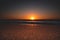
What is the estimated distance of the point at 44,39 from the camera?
2.13 ft

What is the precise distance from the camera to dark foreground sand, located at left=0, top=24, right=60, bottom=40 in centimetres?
66

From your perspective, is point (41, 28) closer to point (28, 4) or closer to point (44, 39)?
point (44, 39)

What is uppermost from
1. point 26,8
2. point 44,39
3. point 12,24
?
point 26,8

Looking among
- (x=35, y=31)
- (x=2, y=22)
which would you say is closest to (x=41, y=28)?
(x=35, y=31)

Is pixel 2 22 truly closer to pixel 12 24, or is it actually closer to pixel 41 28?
pixel 12 24

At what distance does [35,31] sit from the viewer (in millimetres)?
692

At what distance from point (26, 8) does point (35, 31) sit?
0.58 feet

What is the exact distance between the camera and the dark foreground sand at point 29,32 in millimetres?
660

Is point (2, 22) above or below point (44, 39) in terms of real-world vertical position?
above

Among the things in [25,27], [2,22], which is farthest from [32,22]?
[2,22]

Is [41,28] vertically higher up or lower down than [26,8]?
lower down

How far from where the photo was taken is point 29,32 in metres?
0.69

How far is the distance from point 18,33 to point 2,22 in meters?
0.15

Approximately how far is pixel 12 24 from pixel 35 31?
0.54 ft
